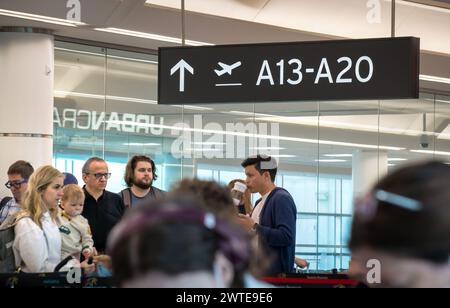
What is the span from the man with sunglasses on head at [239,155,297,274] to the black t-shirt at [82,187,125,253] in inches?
35.6

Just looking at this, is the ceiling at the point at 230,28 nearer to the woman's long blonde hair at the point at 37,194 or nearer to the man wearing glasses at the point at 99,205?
the man wearing glasses at the point at 99,205

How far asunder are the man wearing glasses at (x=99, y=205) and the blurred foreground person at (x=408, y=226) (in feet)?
17.3

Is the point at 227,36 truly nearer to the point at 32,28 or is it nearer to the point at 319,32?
the point at 319,32

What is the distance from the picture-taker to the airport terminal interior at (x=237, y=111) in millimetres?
10039

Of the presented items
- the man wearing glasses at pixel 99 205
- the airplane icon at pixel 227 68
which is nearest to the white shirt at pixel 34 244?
the man wearing glasses at pixel 99 205

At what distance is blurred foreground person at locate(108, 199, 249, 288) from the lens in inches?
38.5

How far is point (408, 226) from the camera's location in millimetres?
1010

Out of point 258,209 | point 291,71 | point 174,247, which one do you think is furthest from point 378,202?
point 291,71

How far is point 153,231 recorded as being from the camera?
0.97 meters

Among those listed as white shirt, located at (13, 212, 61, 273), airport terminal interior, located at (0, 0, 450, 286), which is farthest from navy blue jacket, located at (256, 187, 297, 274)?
airport terminal interior, located at (0, 0, 450, 286)

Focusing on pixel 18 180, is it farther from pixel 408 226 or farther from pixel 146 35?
pixel 408 226

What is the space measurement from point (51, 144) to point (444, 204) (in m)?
9.10

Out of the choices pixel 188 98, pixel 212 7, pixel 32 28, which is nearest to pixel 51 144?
pixel 32 28

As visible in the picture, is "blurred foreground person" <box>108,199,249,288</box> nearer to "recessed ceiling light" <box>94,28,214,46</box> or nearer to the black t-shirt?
the black t-shirt
